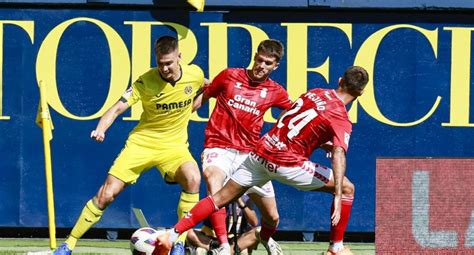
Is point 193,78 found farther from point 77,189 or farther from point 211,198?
point 77,189

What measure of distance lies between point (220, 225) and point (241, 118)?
1078 mm

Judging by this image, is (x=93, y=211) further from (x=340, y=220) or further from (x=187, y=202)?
(x=340, y=220)

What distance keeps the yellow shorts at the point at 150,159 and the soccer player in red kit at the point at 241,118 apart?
0.28 m

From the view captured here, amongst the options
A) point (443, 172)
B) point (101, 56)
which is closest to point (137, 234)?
point (443, 172)

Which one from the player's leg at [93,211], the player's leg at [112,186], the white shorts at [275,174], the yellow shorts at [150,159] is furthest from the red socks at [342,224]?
the player's leg at [93,211]

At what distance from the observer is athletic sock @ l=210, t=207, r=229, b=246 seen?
448 inches

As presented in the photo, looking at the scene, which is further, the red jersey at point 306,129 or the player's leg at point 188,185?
the player's leg at point 188,185

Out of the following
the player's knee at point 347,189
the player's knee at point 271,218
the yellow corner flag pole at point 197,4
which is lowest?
the player's knee at point 271,218

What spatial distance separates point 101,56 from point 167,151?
2.90m

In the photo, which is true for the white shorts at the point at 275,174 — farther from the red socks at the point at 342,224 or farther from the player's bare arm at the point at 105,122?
the player's bare arm at the point at 105,122

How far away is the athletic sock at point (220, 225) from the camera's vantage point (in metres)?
11.4

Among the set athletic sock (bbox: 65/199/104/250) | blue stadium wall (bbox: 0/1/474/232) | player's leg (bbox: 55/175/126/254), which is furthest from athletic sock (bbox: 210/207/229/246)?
blue stadium wall (bbox: 0/1/474/232)

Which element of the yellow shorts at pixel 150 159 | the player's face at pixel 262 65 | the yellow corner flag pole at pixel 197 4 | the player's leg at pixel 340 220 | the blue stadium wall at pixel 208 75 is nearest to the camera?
the player's leg at pixel 340 220

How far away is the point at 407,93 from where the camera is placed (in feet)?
47.0
